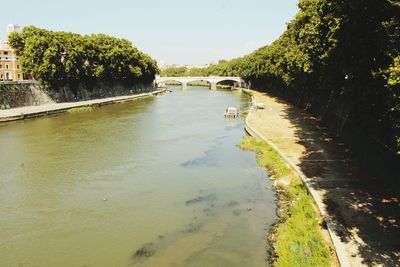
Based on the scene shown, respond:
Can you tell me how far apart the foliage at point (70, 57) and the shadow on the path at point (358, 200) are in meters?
45.0

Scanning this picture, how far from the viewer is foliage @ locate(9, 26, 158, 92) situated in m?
56.6

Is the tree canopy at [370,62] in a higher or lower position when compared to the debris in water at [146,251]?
higher

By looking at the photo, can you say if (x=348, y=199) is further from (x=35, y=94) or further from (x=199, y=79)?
(x=199, y=79)

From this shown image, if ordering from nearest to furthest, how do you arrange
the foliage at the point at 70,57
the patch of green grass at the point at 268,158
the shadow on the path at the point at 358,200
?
the shadow on the path at the point at 358,200, the patch of green grass at the point at 268,158, the foliage at the point at 70,57

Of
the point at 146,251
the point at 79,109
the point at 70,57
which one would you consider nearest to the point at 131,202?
the point at 146,251

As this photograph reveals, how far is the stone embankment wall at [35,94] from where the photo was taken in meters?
51.7

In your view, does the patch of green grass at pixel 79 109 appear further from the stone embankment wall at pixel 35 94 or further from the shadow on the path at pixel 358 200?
the shadow on the path at pixel 358 200

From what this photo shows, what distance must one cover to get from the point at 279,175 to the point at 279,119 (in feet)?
66.6

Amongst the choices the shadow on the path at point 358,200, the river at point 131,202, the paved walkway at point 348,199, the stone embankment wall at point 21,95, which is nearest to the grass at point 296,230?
the paved walkway at point 348,199

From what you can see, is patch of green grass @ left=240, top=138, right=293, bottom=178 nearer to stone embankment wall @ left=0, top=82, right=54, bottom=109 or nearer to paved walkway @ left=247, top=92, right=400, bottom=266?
paved walkway @ left=247, top=92, right=400, bottom=266

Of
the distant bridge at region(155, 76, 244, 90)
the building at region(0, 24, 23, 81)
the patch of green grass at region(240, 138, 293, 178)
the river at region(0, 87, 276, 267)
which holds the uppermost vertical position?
the building at region(0, 24, 23, 81)

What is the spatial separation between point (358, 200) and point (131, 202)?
988cm

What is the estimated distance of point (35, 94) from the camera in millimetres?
58469

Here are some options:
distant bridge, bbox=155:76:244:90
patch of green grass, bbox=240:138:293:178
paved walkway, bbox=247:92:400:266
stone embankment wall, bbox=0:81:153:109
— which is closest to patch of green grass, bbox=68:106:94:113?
stone embankment wall, bbox=0:81:153:109
